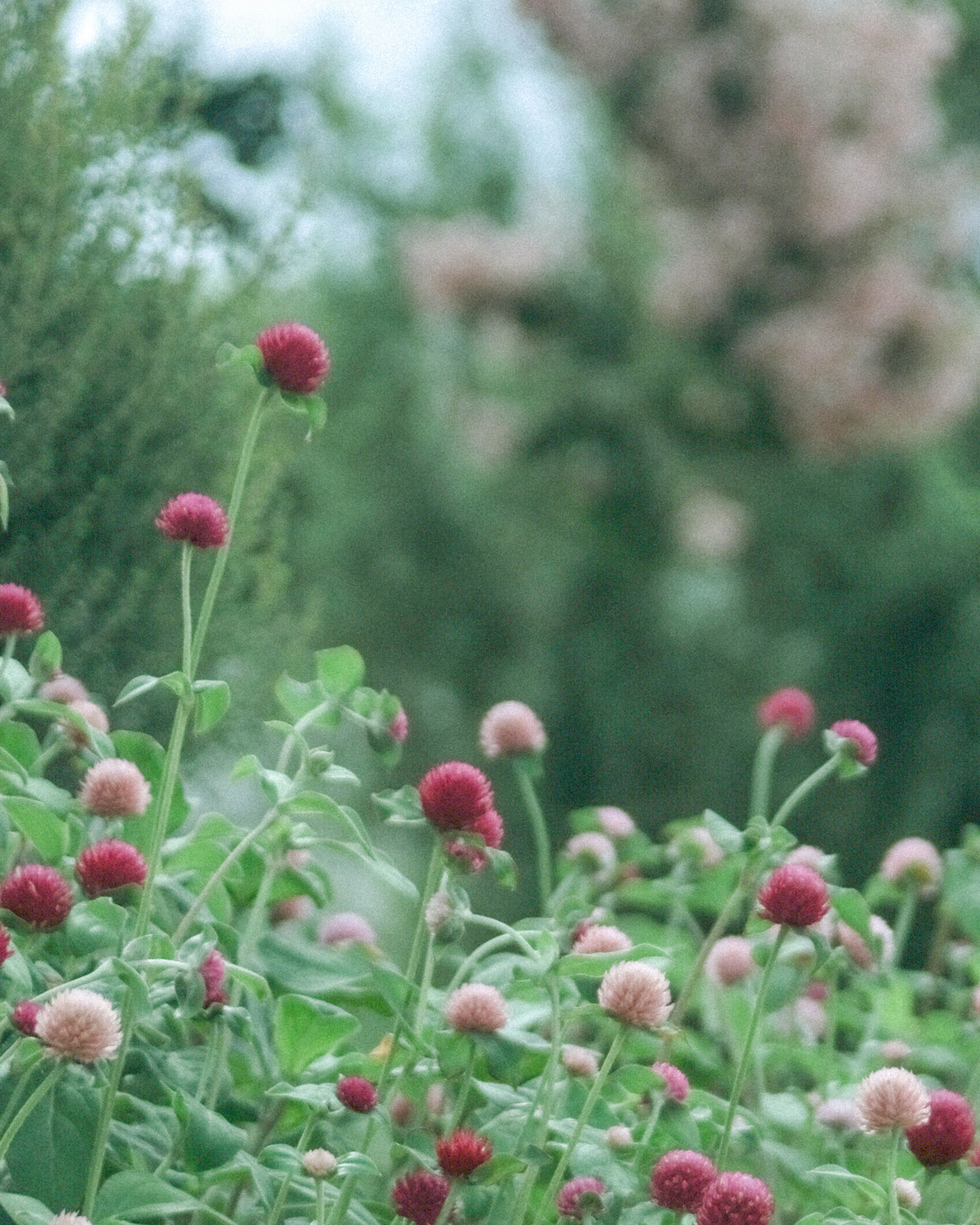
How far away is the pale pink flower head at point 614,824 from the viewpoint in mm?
1393

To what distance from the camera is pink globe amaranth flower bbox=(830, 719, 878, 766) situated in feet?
3.65

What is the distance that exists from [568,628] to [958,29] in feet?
9.12

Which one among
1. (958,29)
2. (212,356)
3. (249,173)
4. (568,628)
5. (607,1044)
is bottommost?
(568,628)

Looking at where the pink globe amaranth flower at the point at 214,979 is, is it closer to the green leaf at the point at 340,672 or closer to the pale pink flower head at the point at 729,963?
the green leaf at the point at 340,672

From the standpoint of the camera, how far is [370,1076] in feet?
3.38

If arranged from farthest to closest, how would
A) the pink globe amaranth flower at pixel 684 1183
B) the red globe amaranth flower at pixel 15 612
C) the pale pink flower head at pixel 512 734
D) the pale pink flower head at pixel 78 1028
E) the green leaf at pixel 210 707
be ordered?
the pale pink flower head at pixel 512 734, the red globe amaranth flower at pixel 15 612, the green leaf at pixel 210 707, the pink globe amaranth flower at pixel 684 1183, the pale pink flower head at pixel 78 1028

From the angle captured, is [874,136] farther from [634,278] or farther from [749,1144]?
[749,1144]

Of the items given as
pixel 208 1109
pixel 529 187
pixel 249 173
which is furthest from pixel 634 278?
pixel 208 1109

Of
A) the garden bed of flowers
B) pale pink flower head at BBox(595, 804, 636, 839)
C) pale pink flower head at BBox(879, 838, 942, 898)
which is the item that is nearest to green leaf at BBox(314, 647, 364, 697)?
the garden bed of flowers

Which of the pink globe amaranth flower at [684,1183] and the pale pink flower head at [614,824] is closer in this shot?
the pink globe amaranth flower at [684,1183]

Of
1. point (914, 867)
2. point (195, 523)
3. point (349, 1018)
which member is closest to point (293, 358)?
point (195, 523)

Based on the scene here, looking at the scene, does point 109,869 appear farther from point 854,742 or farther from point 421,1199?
point 854,742

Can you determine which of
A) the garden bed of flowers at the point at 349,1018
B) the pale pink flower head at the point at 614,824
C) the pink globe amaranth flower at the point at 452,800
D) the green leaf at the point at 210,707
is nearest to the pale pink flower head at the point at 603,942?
the garden bed of flowers at the point at 349,1018

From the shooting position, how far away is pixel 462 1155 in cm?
85
